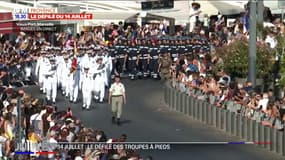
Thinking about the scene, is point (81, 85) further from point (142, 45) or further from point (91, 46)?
point (142, 45)

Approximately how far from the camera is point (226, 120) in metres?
25.9

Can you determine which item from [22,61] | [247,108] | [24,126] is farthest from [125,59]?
[24,126]

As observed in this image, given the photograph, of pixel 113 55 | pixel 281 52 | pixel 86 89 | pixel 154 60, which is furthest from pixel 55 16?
pixel 281 52

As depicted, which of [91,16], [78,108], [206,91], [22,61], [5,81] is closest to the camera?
[206,91]

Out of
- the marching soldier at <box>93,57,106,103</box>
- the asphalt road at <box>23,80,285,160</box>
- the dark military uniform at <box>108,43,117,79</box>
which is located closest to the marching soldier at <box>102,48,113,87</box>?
the dark military uniform at <box>108,43,117,79</box>

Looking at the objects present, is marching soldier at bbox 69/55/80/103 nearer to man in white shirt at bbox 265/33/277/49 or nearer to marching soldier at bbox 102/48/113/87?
marching soldier at bbox 102/48/113/87

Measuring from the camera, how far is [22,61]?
3609 cm

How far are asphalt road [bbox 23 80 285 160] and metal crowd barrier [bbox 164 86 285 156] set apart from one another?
21 cm

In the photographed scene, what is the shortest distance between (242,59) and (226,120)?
423 cm

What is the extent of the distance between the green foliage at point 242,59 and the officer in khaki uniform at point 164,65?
18.1ft

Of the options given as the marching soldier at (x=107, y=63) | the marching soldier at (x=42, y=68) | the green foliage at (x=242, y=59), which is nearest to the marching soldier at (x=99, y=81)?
the marching soldier at (x=107, y=63)

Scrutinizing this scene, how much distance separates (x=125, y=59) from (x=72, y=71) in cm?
464

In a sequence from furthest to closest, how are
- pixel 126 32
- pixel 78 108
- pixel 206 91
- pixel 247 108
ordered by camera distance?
1. pixel 126 32
2. pixel 78 108
3. pixel 206 91
4. pixel 247 108

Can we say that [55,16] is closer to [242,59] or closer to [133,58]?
[133,58]
